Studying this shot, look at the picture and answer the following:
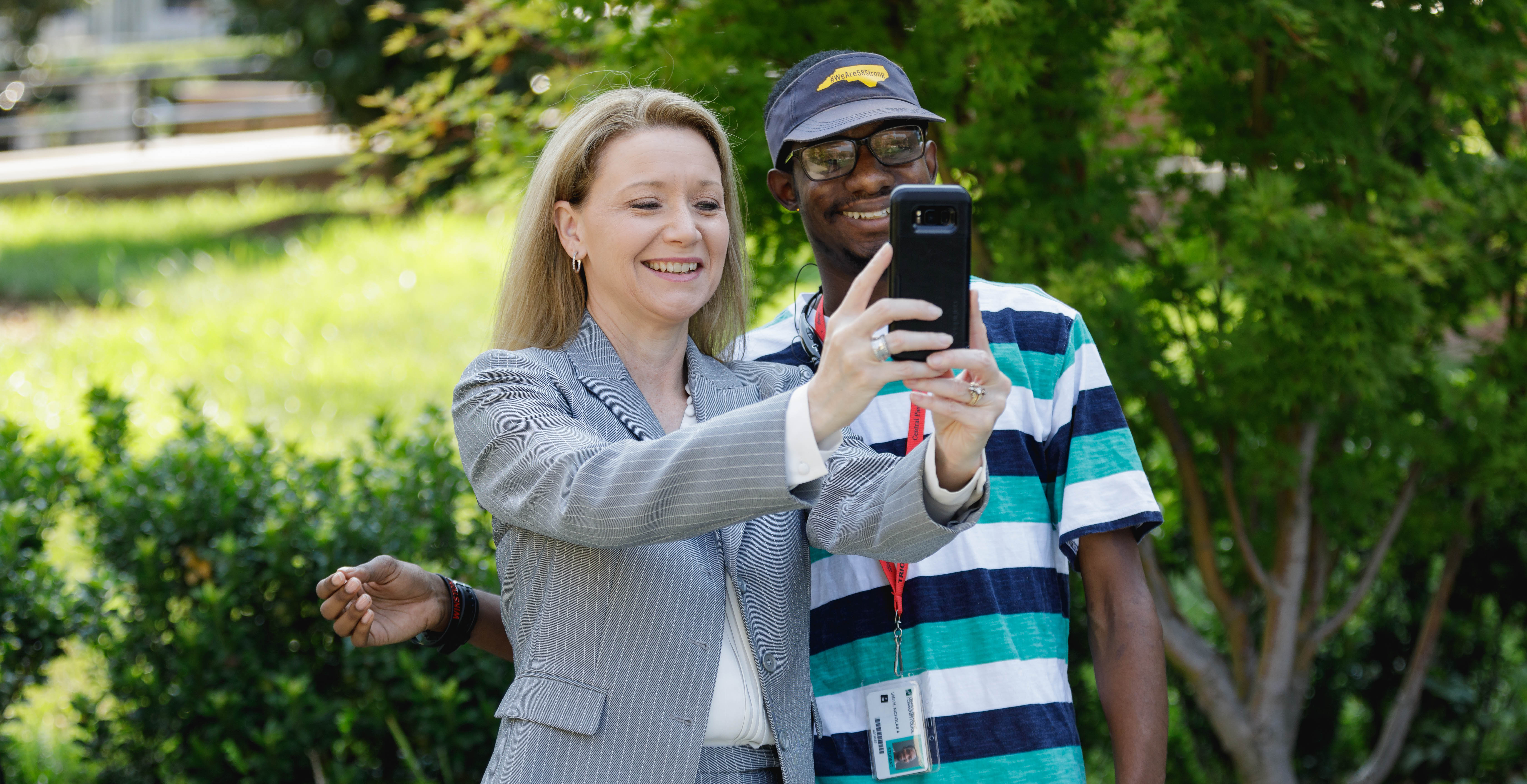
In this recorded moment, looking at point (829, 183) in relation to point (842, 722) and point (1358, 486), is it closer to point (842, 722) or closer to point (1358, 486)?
point (842, 722)

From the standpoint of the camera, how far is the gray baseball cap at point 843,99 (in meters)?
2.21

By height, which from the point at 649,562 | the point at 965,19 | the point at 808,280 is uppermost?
the point at 808,280

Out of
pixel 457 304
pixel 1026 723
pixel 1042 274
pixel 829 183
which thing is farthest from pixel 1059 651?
pixel 457 304

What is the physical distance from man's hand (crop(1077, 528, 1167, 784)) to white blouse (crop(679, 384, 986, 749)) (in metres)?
0.52

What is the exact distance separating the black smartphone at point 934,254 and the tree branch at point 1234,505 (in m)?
2.35

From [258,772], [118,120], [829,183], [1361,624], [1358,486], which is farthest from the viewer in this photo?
[118,120]

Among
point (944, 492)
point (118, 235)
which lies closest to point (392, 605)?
point (944, 492)

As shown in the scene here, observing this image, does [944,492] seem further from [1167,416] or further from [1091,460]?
[1167,416]

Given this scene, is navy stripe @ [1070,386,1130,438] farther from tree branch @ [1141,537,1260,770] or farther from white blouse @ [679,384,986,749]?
tree branch @ [1141,537,1260,770]

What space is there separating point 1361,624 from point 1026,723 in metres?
2.90

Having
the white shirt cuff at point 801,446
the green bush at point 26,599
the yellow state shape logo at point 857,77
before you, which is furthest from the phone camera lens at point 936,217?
the green bush at point 26,599

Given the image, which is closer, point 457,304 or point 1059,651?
point 1059,651

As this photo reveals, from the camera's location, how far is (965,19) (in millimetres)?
2891

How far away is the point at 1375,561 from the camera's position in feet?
12.4
